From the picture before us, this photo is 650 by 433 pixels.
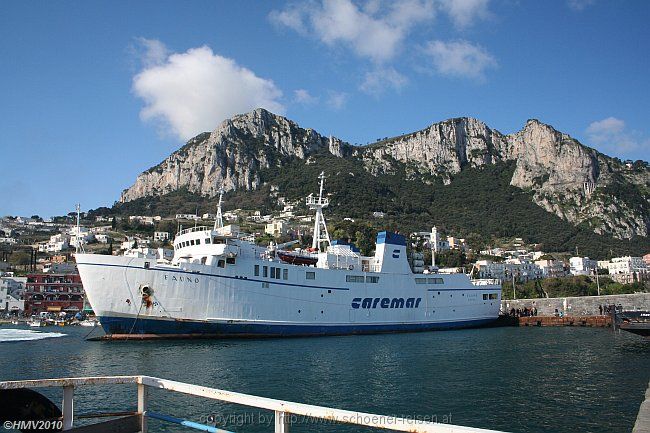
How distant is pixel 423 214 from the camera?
434 feet

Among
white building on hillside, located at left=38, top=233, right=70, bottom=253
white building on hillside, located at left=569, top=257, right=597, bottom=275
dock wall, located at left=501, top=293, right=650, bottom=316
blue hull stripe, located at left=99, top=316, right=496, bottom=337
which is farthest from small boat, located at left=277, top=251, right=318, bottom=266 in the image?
white building on hillside, located at left=38, top=233, right=70, bottom=253

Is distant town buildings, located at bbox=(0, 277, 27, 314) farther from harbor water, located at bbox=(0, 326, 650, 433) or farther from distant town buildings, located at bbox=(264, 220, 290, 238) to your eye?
harbor water, located at bbox=(0, 326, 650, 433)

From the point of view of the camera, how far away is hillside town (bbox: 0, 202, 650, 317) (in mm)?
71125

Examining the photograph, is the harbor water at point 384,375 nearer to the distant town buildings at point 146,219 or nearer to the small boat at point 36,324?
the small boat at point 36,324

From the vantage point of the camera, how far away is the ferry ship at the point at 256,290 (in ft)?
90.4

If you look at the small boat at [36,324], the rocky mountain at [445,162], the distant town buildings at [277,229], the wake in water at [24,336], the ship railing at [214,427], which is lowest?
the small boat at [36,324]

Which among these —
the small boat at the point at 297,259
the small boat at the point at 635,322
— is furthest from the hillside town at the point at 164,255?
the small boat at the point at 635,322

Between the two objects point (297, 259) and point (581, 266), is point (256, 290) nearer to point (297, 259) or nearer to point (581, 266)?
point (297, 259)

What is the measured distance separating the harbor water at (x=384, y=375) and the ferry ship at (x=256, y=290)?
4.54 feet

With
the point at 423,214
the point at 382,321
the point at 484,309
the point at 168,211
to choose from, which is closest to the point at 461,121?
the point at 423,214

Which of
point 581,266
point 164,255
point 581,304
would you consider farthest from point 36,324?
point 581,266

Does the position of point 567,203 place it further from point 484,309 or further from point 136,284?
point 136,284

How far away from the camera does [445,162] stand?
154250 millimetres

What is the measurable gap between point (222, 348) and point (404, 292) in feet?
58.1
